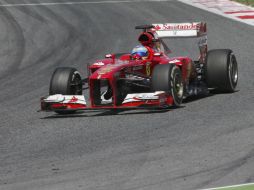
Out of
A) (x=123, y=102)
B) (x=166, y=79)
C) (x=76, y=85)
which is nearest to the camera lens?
(x=166, y=79)

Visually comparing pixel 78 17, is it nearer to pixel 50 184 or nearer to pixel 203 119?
pixel 203 119

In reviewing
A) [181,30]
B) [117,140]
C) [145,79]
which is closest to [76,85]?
[145,79]

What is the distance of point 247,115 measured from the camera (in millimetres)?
12117

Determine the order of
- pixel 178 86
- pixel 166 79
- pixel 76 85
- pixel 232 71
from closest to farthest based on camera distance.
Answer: pixel 166 79
pixel 178 86
pixel 76 85
pixel 232 71

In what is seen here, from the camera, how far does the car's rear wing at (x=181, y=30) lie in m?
15.2

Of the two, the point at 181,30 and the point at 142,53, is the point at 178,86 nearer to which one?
the point at 142,53

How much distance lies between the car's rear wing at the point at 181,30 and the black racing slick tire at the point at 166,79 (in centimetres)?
206

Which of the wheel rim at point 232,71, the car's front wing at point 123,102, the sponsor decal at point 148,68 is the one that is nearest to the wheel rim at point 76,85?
the car's front wing at point 123,102

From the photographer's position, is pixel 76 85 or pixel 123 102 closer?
pixel 123 102

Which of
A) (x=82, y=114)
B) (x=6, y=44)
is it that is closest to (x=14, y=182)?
(x=82, y=114)

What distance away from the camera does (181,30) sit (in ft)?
50.0

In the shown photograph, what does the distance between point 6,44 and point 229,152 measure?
14.8 metres

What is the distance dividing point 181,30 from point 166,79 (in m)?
2.51

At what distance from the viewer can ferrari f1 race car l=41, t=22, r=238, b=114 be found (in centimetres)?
1297
